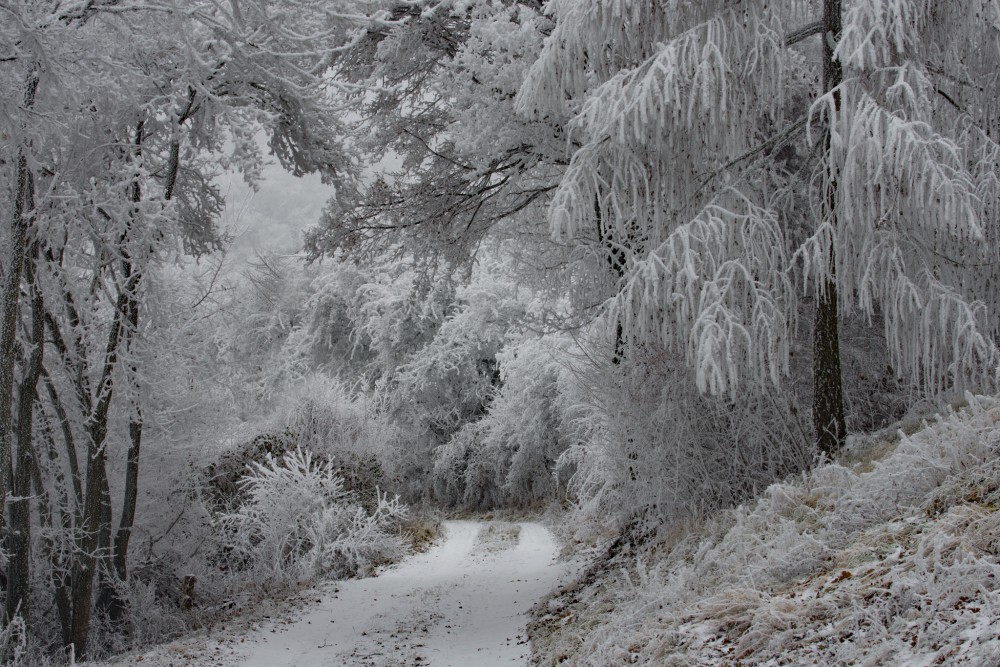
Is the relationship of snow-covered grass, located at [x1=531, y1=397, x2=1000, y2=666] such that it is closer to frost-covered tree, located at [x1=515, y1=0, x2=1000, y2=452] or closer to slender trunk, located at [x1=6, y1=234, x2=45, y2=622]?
frost-covered tree, located at [x1=515, y1=0, x2=1000, y2=452]

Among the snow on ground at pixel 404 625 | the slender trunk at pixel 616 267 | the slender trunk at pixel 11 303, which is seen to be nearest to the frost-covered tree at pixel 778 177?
the slender trunk at pixel 616 267

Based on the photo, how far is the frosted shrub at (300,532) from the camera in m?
11.6

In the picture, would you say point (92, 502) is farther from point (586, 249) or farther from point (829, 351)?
point (829, 351)

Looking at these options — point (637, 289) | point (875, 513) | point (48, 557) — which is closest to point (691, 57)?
point (637, 289)

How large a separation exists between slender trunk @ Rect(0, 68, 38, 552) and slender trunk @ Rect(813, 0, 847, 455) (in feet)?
18.6

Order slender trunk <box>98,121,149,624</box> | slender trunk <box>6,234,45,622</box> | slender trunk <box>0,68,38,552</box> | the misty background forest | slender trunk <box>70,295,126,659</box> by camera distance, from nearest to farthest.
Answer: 1. the misty background forest
2. slender trunk <box>0,68,38,552</box>
3. slender trunk <box>6,234,45,622</box>
4. slender trunk <box>98,121,149,624</box>
5. slender trunk <box>70,295,126,659</box>

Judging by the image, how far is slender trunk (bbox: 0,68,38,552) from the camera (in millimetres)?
5633

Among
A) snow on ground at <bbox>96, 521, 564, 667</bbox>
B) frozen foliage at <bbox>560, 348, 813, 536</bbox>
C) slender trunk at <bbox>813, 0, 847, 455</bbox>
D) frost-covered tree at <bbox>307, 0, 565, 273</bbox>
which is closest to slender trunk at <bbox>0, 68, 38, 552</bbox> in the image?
snow on ground at <bbox>96, 521, 564, 667</bbox>

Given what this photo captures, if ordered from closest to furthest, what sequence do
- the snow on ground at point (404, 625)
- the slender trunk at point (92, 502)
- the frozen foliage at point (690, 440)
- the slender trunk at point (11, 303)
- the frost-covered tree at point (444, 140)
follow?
1. the slender trunk at point (11, 303)
2. the snow on ground at point (404, 625)
3. the frozen foliage at point (690, 440)
4. the slender trunk at point (92, 502)
5. the frost-covered tree at point (444, 140)

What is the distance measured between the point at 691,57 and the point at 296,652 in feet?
18.7

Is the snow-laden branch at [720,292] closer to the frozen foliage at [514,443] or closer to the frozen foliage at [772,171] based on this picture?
the frozen foliage at [772,171]

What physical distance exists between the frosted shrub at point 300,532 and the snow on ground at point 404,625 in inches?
26.5

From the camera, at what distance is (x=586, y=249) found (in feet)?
26.4

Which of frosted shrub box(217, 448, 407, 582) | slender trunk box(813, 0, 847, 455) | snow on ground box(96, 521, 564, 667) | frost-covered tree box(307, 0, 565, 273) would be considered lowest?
snow on ground box(96, 521, 564, 667)
